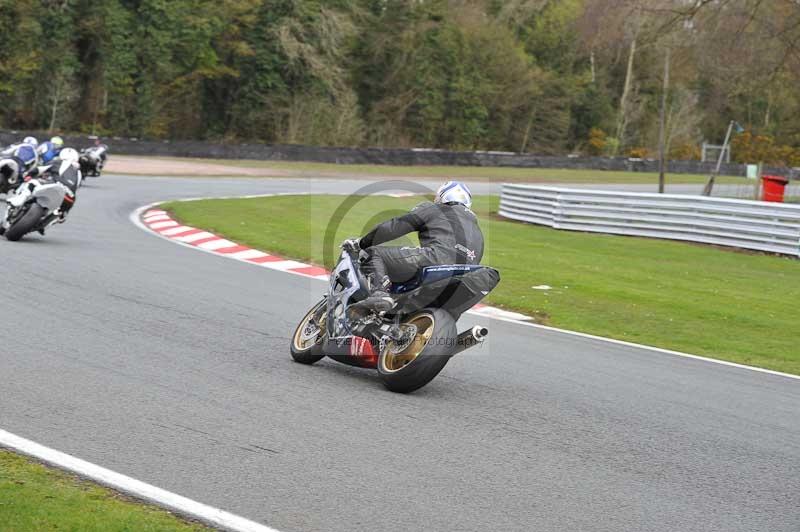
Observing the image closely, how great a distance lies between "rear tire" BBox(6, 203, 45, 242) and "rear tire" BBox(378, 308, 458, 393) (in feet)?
28.8

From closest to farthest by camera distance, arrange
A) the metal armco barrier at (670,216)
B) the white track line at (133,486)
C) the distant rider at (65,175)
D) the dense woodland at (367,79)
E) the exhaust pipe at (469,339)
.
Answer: the white track line at (133,486) < the exhaust pipe at (469,339) < the distant rider at (65,175) < the metal armco barrier at (670,216) < the dense woodland at (367,79)

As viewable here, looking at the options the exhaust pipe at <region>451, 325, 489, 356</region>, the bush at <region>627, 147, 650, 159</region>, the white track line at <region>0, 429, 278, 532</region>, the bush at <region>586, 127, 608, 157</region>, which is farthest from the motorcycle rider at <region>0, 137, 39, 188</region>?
the bush at <region>586, 127, 608, 157</region>

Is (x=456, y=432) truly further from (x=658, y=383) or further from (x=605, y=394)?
(x=658, y=383)

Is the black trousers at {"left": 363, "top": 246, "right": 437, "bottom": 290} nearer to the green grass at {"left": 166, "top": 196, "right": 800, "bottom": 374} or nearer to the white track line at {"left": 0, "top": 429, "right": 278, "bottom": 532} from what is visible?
the green grass at {"left": 166, "top": 196, "right": 800, "bottom": 374}

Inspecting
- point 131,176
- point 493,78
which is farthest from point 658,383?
point 493,78

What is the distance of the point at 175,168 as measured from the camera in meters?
40.7

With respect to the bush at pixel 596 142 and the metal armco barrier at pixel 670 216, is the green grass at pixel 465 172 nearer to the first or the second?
the bush at pixel 596 142

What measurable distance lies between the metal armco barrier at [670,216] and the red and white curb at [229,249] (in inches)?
350

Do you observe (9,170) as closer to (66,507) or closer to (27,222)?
(27,222)

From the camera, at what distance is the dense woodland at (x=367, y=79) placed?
5847 centimetres

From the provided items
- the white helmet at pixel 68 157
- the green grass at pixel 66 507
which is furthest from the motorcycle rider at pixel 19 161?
the green grass at pixel 66 507

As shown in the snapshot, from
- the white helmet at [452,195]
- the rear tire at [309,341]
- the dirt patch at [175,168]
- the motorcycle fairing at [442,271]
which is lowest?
the dirt patch at [175,168]

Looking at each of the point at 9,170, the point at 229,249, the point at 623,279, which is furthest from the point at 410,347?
the point at 9,170

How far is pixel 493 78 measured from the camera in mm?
74125
